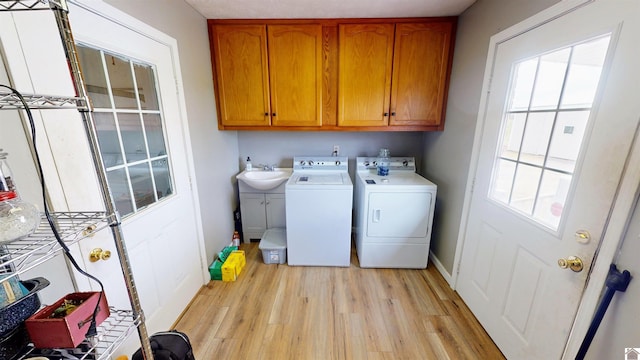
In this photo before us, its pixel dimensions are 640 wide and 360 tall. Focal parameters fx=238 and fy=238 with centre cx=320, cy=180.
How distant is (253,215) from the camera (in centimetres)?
277

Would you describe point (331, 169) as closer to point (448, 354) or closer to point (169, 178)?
point (169, 178)

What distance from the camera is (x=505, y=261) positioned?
1.48 meters

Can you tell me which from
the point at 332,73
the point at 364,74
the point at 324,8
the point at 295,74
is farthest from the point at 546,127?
the point at 295,74

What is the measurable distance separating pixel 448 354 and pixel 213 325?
160cm

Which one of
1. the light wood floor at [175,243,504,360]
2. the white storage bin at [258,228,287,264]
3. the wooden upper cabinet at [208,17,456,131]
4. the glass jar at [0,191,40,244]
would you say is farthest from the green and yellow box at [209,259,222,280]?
the glass jar at [0,191,40,244]

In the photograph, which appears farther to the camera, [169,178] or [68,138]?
[169,178]

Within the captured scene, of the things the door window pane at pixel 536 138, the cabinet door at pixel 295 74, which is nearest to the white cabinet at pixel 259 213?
the cabinet door at pixel 295 74

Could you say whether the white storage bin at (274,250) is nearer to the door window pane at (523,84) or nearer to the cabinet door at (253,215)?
the cabinet door at (253,215)

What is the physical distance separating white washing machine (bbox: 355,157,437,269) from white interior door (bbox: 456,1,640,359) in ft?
1.55

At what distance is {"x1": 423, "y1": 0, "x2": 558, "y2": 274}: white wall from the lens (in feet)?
5.20

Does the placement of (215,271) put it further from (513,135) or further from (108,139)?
(513,135)

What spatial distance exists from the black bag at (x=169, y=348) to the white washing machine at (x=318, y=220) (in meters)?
1.18

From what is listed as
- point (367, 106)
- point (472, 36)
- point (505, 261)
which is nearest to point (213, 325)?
point (505, 261)

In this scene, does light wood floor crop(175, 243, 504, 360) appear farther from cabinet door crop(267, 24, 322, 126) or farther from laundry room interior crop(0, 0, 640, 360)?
cabinet door crop(267, 24, 322, 126)
